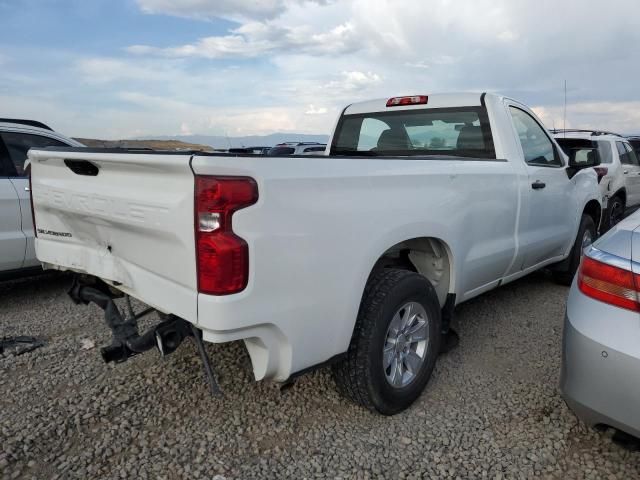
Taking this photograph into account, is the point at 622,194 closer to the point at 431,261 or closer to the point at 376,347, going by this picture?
the point at 431,261

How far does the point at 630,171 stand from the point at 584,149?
19.5 feet

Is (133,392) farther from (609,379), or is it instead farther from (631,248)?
(631,248)

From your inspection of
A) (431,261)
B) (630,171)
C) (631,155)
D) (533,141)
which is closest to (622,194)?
(630,171)

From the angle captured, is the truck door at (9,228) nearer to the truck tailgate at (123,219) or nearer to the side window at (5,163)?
the side window at (5,163)

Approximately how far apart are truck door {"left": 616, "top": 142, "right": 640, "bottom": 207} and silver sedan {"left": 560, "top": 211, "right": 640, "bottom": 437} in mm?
8214

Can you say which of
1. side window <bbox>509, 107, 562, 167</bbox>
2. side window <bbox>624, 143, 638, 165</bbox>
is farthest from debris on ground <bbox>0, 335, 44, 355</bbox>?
side window <bbox>624, 143, 638, 165</bbox>

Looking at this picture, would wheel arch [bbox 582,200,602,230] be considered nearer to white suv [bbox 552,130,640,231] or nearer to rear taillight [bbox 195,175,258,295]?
white suv [bbox 552,130,640,231]

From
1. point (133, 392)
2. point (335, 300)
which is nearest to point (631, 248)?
point (335, 300)

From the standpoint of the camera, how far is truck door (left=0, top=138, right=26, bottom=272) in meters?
4.59

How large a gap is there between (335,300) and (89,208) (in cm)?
132

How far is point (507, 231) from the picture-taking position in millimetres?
3799

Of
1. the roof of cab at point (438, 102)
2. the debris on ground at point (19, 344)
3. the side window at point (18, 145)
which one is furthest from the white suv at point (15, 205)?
the roof of cab at point (438, 102)

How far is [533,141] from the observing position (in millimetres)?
4398

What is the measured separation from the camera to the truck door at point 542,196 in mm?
4121
